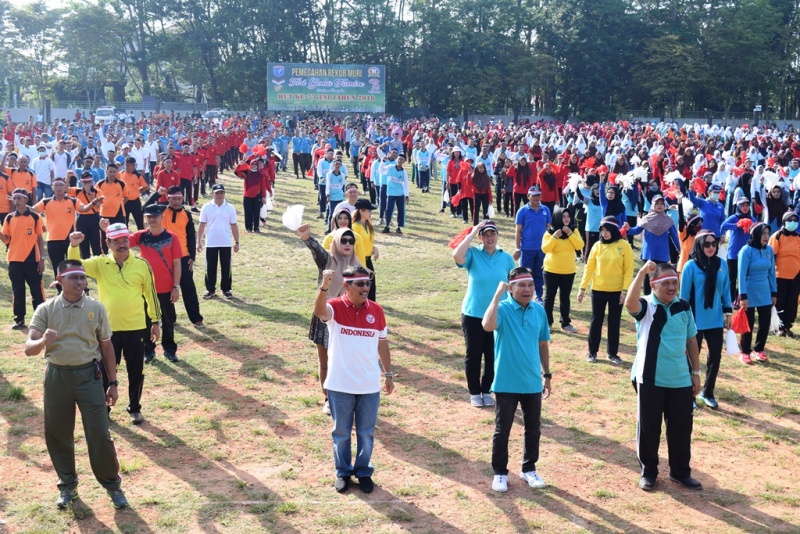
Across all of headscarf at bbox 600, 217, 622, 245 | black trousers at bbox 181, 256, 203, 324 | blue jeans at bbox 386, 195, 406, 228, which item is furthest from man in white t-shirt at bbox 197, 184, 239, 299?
blue jeans at bbox 386, 195, 406, 228

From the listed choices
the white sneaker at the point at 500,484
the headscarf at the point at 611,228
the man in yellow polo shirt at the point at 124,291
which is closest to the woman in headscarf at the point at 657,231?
the headscarf at the point at 611,228

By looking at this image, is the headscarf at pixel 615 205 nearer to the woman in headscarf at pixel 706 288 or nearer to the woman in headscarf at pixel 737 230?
the woman in headscarf at pixel 737 230

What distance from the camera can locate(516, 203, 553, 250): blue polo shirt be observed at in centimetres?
1146

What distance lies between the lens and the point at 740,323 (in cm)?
941

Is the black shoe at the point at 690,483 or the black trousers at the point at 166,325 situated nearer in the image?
the black shoe at the point at 690,483

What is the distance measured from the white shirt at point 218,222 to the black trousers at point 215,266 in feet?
0.58

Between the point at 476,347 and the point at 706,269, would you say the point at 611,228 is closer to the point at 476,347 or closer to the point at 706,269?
Answer: the point at 706,269

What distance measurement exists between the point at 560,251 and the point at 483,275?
305cm

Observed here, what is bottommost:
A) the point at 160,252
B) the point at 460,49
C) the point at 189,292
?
the point at 189,292

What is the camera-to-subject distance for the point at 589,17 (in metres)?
64.4

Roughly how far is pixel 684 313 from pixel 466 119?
57979 millimetres

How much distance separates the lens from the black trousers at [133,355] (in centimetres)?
750

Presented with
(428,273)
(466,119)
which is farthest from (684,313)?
(466,119)

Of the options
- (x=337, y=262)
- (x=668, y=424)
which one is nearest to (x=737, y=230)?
(x=668, y=424)
